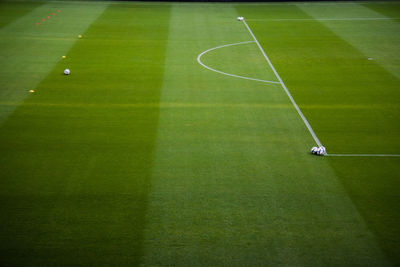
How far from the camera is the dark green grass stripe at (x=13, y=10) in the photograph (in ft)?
69.1

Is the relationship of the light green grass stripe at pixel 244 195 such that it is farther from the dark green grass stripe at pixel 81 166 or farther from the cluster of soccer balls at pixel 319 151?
the dark green grass stripe at pixel 81 166

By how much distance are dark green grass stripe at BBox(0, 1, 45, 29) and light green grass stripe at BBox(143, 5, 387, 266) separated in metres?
11.2

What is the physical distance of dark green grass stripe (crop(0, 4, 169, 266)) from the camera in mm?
7121

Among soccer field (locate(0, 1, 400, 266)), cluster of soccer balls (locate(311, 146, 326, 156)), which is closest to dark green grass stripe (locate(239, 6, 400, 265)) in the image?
soccer field (locate(0, 1, 400, 266))

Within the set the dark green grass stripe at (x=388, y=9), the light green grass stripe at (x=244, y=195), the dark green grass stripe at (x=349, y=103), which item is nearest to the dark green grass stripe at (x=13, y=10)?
the dark green grass stripe at (x=349, y=103)

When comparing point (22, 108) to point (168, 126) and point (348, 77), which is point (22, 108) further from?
point (348, 77)

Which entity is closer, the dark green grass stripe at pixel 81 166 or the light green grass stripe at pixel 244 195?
the light green grass stripe at pixel 244 195

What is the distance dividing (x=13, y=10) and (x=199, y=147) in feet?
53.1

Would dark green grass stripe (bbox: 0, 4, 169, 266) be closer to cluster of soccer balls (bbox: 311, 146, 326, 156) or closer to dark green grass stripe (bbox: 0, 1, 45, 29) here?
cluster of soccer balls (bbox: 311, 146, 326, 156)

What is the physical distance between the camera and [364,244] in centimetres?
718

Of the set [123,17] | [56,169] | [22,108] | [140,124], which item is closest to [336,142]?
→ [140,124]

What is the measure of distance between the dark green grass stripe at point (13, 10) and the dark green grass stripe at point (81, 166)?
21.7 feet

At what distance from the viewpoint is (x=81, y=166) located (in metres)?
9.37

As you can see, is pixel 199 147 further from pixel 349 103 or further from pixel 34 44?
pixel 34 44
